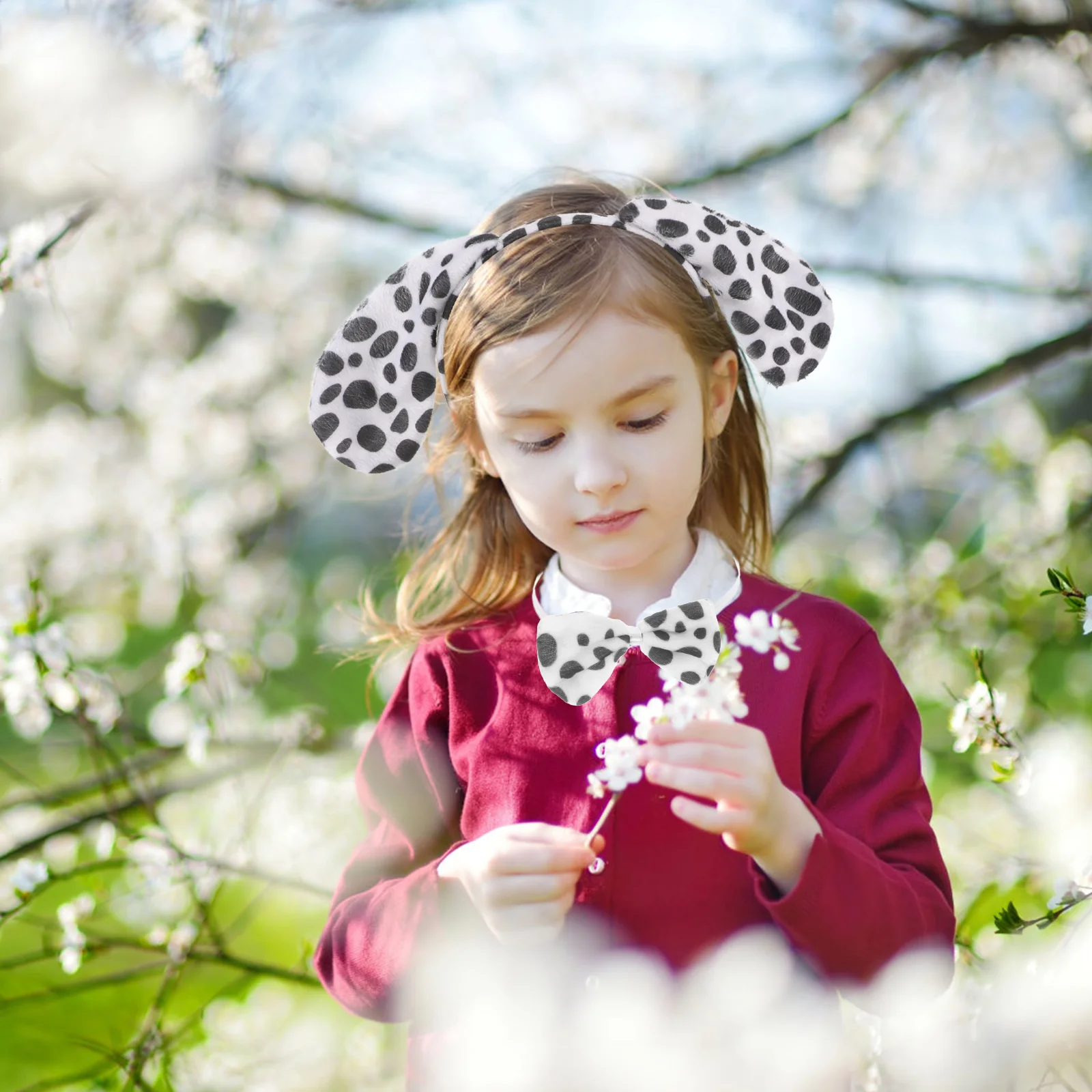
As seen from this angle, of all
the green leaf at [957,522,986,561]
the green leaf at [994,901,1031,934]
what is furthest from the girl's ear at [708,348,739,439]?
the green leaf at [957,522,986,561]

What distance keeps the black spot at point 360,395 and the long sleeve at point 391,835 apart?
0.33 metres

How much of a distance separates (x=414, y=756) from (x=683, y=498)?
0.49 meters

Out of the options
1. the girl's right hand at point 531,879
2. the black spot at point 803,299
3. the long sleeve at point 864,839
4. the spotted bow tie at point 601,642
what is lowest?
the long sleeve at point 864,839

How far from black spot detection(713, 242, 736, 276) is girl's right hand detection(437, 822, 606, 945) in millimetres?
688

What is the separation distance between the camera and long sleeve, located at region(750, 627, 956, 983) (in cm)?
110

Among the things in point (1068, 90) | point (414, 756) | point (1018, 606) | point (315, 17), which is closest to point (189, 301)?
point (315, 17)

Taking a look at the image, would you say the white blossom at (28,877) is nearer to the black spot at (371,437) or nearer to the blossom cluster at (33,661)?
the blossom cluster at (33,661)

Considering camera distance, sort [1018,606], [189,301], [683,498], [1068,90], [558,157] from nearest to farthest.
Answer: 1. [683,498]
2. [1018,606]
3. [558,157]
4. [1068,90]
5. [189,301]

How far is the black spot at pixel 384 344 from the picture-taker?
1374mm

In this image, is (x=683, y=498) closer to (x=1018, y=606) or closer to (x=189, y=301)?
(x=1018, y=606)

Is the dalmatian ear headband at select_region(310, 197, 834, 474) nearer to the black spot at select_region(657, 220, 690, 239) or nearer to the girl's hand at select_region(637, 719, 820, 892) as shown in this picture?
the black spot at select_region(657, 220, 690, 239)

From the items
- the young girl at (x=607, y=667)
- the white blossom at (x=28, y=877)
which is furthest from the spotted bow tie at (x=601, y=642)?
the white blossom at (x=28, y=877)

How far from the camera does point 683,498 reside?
1259 millimetres

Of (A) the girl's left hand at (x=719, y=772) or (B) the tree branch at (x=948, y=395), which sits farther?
(B) the tree branch at (x=948, y=395)
